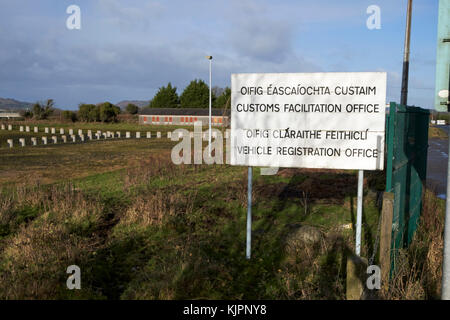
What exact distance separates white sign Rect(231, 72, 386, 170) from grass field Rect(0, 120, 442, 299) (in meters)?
1.39

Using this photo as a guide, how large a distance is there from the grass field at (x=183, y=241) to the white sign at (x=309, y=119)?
1.39m

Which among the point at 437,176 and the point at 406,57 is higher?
the point at 406,57

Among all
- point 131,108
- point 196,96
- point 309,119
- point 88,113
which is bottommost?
point 309,119

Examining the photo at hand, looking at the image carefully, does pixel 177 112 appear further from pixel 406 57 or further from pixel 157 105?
pixel 406 57

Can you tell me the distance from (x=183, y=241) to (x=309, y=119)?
288 centimetres

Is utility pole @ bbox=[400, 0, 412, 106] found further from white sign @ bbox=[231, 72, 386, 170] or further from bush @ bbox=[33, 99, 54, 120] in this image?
bush @ bbox=[33, 99, 54, 120]

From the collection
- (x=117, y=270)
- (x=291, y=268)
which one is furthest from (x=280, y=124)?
(x=117, y=270)

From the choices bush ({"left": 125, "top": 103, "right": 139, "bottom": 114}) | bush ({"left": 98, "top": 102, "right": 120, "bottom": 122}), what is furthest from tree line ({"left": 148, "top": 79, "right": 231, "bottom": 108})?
bush ({"left": 98, "top": 102, "right": 120, "bottom": 122})

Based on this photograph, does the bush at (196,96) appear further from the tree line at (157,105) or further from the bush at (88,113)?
the bush at (88,113)

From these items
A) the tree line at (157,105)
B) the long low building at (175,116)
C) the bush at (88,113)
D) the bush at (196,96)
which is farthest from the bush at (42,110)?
the bush at (196,96)

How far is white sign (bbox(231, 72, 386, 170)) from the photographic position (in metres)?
5.41

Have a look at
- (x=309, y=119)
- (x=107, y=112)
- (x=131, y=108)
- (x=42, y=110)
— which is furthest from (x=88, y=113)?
(x=309, y=119)

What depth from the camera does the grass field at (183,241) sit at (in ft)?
16.0

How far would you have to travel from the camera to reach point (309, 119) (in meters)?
5.65
